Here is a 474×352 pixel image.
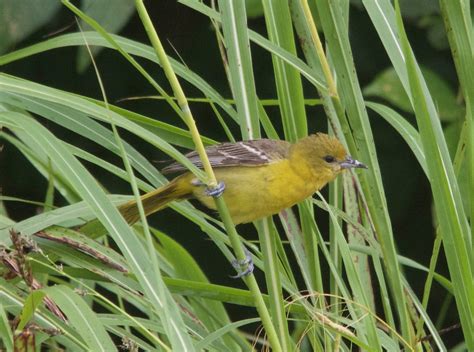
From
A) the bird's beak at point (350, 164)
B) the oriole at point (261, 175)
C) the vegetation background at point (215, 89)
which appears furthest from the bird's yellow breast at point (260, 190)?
the vegetation background at point (215, 89)

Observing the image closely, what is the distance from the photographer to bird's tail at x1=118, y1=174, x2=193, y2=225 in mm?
2674

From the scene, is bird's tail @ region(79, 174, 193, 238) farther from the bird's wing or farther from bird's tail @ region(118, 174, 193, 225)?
the bird's wing

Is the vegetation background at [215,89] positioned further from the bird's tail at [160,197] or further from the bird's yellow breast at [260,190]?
the bird's tail at [160,197]

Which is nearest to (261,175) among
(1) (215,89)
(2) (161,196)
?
(2) (161,196)

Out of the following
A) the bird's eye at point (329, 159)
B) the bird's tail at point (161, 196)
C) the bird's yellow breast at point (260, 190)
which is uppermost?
the bird's tail at point (161, 196)

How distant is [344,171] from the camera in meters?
2.89

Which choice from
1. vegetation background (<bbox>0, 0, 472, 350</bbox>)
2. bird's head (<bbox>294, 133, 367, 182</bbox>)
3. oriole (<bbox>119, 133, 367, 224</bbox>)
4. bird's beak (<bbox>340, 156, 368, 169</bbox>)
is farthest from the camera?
vegetation background (<bbox>0, 0, 472, 350</bbox>)

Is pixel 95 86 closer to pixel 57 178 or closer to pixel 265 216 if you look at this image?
pixel 57 178

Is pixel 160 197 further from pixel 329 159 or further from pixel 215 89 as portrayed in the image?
pixel 215 89

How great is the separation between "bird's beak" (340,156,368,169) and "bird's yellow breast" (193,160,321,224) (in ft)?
0.44

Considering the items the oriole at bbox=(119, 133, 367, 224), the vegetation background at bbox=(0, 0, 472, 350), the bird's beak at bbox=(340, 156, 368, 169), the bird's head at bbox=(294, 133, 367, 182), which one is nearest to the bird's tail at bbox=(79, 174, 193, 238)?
the oriole at bbox=(119, 133, 367, 224)

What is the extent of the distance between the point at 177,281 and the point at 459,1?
0.98 meters

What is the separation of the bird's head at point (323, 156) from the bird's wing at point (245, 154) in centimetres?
9

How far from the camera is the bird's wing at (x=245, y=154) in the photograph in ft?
9.89
